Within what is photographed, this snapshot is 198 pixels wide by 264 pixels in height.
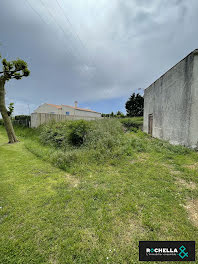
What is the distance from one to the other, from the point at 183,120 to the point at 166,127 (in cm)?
141

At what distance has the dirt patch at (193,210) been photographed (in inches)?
67.1

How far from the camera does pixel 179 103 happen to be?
556 cm

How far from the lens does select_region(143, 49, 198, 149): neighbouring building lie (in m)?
4.80

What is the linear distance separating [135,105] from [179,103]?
20.5m

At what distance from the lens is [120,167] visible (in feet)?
11.7

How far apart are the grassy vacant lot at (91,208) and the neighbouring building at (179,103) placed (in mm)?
2037

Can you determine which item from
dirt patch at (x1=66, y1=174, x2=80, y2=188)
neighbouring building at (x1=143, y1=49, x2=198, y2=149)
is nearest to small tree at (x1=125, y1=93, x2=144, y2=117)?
neighbouring building at (x1=143, y1=49, x2=198, y2=149)

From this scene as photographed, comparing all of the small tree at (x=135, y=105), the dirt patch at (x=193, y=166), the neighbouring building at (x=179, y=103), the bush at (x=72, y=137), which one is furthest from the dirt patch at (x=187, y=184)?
the small tree at (x=135, y=105)

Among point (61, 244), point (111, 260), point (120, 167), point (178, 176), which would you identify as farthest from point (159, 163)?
point (61, 244)

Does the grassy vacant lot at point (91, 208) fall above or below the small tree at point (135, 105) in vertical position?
below

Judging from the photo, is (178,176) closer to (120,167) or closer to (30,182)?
(120,167)

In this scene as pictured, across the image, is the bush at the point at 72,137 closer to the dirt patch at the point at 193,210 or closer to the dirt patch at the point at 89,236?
the dirt patch at the point at 89,236

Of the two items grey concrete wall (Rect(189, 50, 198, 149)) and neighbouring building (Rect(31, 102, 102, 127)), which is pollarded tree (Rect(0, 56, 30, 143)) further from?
grey concrete wall (Rect(189, 50, 198, 149))

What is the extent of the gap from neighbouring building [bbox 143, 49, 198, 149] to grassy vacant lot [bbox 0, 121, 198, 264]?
2037mm
